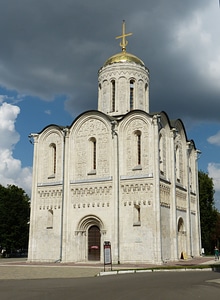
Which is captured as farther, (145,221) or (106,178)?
(106,178)

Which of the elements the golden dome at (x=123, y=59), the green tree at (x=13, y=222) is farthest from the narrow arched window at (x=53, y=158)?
the green tree at (x=13, y=222)

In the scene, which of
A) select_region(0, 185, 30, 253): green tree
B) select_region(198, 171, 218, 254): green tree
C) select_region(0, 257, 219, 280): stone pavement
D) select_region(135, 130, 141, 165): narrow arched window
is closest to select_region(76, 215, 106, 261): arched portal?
select_region(0, 257, 219, 280): stone pavement

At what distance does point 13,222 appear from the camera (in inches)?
1508

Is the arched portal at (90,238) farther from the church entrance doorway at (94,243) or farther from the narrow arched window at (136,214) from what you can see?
the narrow arched window at (136,214)

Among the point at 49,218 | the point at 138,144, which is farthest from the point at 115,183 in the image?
the point at 49,218

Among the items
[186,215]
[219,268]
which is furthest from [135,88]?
[219,268]

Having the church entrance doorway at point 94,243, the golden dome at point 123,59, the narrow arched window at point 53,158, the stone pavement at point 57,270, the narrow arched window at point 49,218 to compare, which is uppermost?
the golden dome at point 123,59

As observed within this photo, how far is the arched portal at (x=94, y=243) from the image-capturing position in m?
27.6

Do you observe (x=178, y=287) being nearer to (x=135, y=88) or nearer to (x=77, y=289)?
(x=77, y=289)

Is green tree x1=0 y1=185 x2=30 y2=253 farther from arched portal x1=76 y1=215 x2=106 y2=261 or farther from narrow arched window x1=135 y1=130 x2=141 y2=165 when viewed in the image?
narrow arched window x1=135 y1=130 x2=141 y2=165

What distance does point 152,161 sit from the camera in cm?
2647

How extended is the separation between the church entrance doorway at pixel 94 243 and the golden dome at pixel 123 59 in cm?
1437

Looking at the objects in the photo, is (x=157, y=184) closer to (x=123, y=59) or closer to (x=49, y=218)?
(x=49, y=218)

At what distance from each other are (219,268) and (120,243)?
825 centimetres
